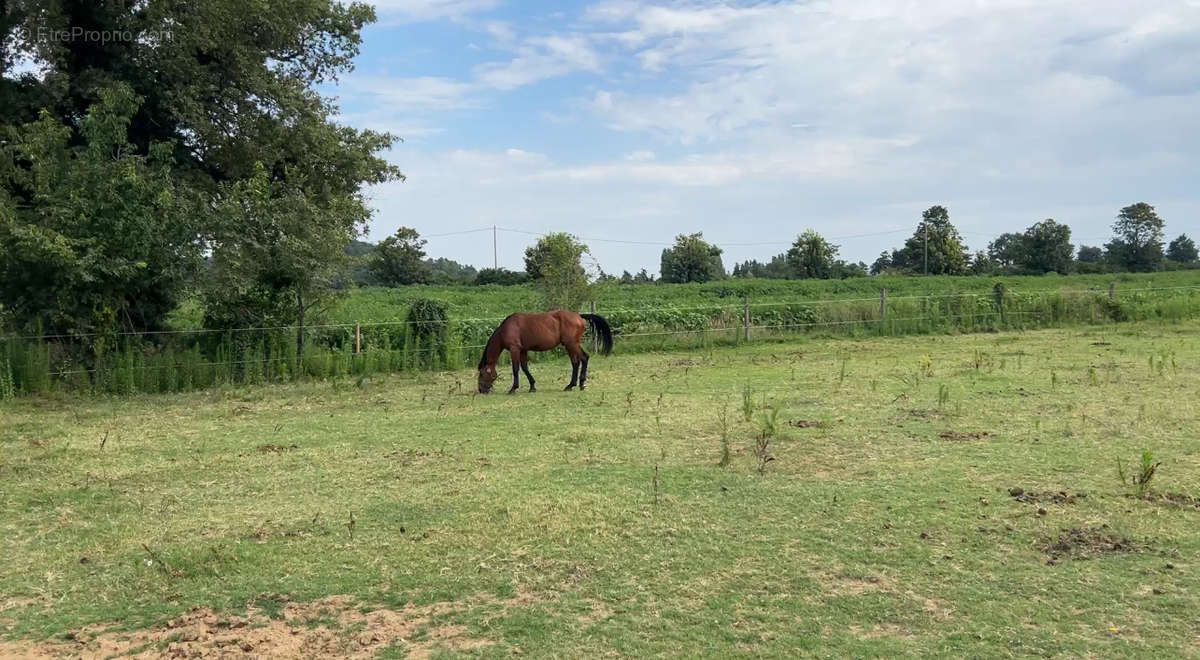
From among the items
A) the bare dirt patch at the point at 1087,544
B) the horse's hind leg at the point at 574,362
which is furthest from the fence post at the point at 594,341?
the bare dirt patch at the point at 1087,544

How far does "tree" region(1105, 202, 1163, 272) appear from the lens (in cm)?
5447

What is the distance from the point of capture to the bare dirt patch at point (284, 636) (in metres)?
3.23

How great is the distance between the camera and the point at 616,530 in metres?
4.54

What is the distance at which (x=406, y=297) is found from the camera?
1135 inches

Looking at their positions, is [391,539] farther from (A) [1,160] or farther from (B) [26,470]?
(A) [1,160]

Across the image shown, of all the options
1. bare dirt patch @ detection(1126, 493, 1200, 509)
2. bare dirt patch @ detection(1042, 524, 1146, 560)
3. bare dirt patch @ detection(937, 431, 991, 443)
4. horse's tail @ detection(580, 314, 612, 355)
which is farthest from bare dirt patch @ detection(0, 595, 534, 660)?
horse's tail @ detection(580, 314, 612, 355)

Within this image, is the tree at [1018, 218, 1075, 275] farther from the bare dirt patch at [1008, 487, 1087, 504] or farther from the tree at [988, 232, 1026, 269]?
the bare dirt patch at [1008, 487, 1087, 504]

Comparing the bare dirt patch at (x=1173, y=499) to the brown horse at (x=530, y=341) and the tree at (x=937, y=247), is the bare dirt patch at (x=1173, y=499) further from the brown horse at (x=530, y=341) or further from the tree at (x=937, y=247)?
the tree at (x=937, y=247)

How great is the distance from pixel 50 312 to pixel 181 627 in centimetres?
881

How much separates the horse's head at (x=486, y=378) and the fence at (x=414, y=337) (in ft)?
8.54

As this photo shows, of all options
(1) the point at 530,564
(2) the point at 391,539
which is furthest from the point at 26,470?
(1) the point at 530,564

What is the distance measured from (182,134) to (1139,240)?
6081cm

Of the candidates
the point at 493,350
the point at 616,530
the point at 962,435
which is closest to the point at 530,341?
the point at 493,350

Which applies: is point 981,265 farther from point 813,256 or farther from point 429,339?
point 429,339
